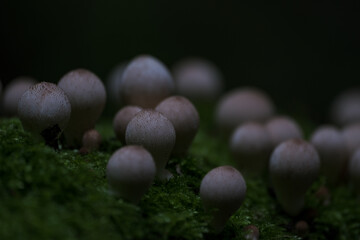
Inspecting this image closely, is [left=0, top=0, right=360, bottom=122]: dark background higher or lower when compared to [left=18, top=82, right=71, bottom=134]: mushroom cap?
higher

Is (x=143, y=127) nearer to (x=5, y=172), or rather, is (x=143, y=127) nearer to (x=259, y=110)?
(x=5, y=172)

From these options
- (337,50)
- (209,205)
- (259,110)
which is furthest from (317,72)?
(209,205)

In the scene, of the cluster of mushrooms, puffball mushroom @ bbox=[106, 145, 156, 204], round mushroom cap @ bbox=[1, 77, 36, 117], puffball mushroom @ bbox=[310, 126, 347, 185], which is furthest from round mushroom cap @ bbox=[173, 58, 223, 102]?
puffball mushroom @ bbox=[106, 145, 156, 204]

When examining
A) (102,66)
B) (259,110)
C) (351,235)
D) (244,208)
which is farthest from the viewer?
(102,66)

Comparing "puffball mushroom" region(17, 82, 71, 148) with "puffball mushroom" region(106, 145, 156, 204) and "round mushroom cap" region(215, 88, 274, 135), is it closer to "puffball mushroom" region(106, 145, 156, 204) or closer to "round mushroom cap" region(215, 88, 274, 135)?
"puffball mushroom" region(106, 145, 156, 204)

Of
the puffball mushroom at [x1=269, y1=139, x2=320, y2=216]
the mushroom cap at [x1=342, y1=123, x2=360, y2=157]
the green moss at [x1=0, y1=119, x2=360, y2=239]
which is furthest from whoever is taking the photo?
the mushroom cap at [x1=342, y1=123, x2=360, y2=157]

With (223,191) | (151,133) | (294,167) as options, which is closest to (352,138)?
(294,167)

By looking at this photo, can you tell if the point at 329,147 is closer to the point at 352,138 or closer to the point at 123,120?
the point at 352,138
